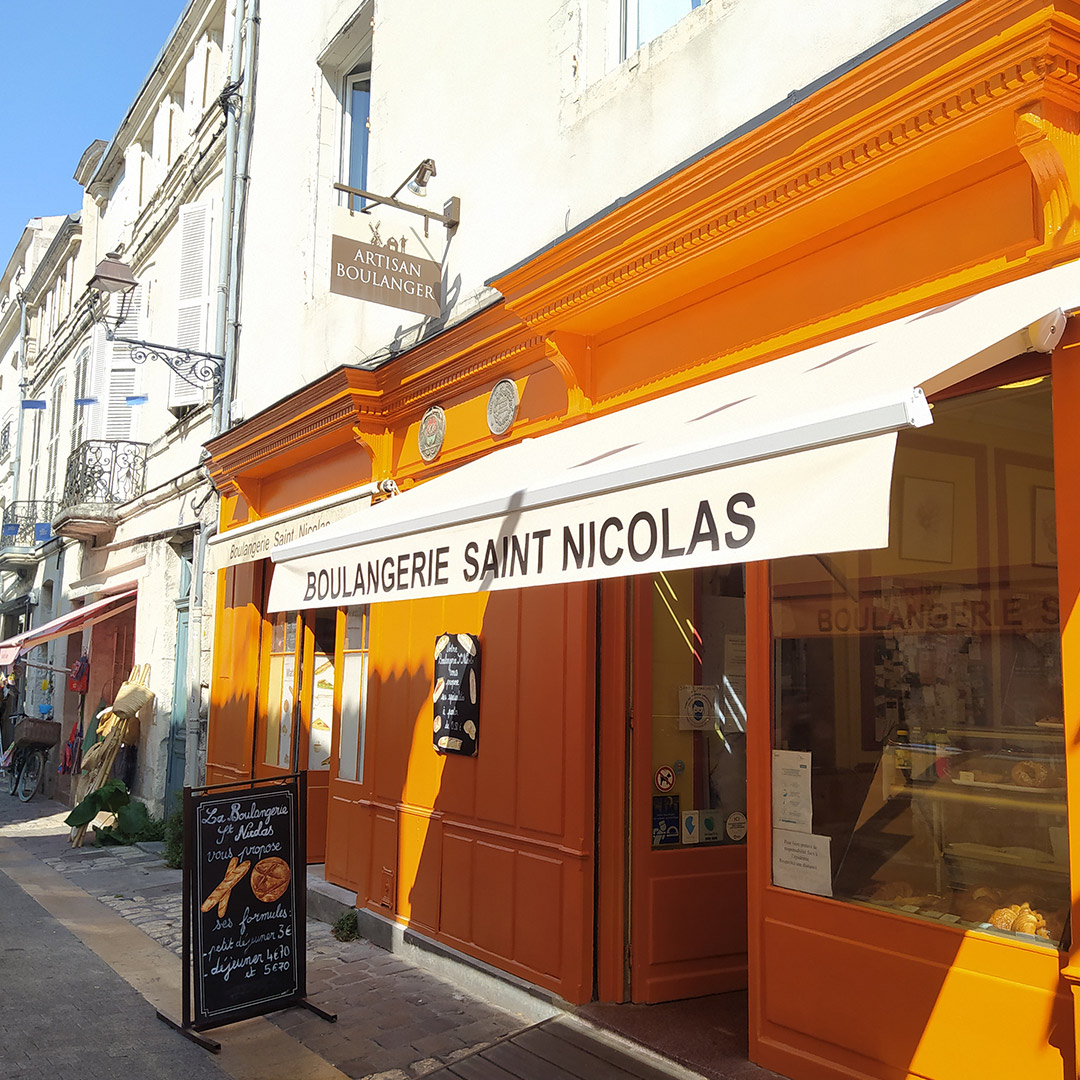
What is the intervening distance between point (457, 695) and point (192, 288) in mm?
7986

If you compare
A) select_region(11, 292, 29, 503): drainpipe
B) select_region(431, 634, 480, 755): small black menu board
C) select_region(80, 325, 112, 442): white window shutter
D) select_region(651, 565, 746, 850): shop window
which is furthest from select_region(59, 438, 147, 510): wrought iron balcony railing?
select_region(651, 565, 746, 850): shop window

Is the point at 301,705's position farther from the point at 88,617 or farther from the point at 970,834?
the point at 970,834

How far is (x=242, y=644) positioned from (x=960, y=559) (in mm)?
7505

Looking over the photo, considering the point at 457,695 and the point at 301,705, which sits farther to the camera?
the point at 301,705

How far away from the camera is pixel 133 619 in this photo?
15.0 m

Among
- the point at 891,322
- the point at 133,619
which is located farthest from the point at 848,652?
the point at 133,619

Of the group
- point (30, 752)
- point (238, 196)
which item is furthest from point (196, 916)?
point (30, 752)

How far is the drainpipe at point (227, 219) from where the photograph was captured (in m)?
11.2

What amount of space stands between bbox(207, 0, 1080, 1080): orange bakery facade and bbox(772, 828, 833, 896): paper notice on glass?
0.02 meters

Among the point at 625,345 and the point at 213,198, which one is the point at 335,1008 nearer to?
the point at 625,345

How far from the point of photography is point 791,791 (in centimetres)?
435

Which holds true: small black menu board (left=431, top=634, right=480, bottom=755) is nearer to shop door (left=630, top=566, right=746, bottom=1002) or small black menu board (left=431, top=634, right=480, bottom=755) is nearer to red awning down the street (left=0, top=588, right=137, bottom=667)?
shop door (left=630, top=566, right=746, bottom=1002)

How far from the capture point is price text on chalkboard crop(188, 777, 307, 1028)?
510 cm

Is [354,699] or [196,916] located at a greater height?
[354,699]
